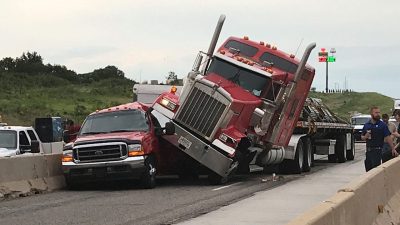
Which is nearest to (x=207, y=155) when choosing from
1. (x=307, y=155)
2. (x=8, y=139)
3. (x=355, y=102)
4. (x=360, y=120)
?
(x=8, y=139)

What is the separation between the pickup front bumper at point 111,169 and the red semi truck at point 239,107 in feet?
4.29

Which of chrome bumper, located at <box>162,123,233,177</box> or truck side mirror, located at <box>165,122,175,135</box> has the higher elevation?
truck side mirror, located at <box>165,122,175,135</box>

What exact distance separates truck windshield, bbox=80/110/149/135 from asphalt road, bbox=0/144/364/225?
1.45m

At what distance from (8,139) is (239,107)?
648 centimetres

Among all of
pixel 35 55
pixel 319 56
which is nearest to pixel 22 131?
pixel 35 55

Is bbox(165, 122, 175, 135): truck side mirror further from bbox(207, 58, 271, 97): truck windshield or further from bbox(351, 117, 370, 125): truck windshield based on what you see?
bbox(351, 117, 370, 125): truck windshield

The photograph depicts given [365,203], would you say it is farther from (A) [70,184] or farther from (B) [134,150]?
(A) [70,184]

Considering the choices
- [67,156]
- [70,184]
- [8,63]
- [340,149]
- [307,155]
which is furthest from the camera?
[8,63]

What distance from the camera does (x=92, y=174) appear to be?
14.5 metres

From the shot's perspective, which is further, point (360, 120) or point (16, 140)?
point (360, 120)

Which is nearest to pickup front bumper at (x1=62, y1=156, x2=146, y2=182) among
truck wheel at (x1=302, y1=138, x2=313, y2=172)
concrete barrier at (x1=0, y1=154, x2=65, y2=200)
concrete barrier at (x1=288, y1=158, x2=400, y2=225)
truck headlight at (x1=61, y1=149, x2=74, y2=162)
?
truck headlight at (x1=61, y1=149, x2=74, y2=162)

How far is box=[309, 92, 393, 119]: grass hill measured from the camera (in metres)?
96.6

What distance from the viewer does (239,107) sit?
15820 mm

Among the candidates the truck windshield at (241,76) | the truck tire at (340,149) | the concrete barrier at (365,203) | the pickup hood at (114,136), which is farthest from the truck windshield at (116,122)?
the truck tire at (340,149)
